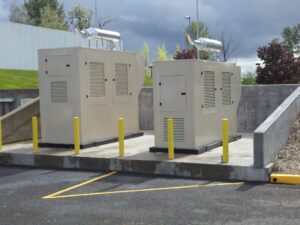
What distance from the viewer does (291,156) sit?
9664mm

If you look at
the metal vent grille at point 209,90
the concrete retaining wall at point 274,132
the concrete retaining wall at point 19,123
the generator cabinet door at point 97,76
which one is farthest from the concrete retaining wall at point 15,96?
the concrete retaining wall at point 274,132

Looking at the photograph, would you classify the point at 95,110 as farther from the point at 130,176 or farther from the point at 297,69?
the point at 297,69

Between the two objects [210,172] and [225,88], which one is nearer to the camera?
[210,172]

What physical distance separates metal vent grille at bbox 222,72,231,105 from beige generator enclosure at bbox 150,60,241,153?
72 cm

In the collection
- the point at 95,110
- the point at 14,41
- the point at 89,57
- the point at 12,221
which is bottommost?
the point at 12,221

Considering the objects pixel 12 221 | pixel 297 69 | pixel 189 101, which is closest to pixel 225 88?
pixel 189 101

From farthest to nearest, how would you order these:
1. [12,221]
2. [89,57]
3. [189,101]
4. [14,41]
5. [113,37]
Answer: [14,41] → [113,37] → [89,57] → [189,101] → [12,221]

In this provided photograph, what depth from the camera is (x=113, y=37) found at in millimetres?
13594

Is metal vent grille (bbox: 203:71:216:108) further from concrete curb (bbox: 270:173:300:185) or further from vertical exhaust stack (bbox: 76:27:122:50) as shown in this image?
vertical exhaust stack (bbox: 76:27:122:50)

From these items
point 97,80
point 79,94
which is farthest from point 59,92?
point 97,80

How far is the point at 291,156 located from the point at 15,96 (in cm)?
1096

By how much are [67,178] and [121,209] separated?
8.85 ft

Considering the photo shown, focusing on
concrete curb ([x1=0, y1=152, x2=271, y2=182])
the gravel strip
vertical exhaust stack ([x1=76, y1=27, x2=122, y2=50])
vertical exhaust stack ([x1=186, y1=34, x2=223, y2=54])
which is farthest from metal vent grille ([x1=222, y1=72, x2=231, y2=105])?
vertical exhaust stack ([x1=76, y1=27, x2=122, y2=50])

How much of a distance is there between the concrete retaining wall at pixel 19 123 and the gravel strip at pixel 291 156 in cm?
698
